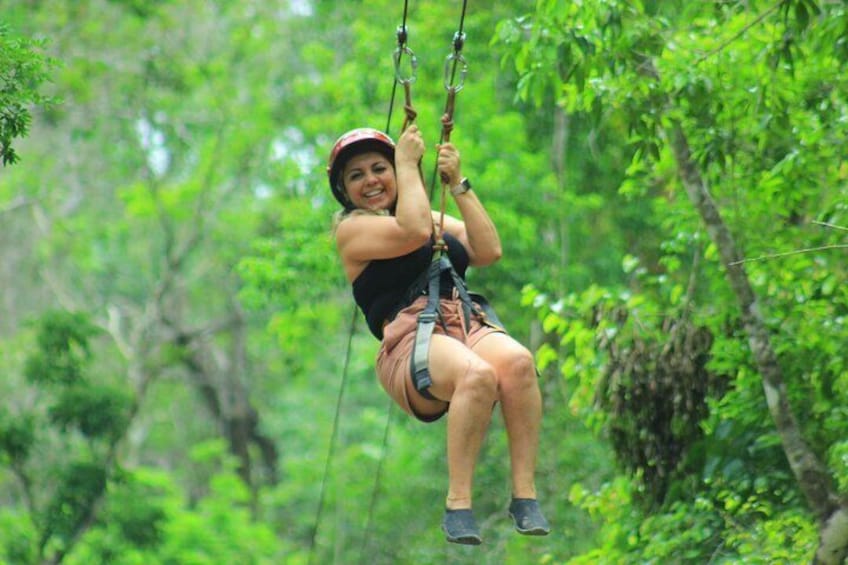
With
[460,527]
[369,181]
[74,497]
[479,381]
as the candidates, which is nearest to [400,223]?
[369,181]

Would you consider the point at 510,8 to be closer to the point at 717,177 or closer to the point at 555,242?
the point at 555,242

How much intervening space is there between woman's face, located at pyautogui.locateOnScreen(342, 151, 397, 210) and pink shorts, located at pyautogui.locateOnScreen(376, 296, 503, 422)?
0.35 meters

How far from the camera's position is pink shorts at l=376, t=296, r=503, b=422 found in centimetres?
520

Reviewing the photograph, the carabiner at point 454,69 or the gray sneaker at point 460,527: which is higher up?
the carabiner at point 454,69

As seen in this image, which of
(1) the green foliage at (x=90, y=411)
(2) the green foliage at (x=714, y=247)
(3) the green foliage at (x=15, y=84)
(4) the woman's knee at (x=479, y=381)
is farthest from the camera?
(1) the green foliage at (x=90, y=411)

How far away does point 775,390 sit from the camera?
7512 mm

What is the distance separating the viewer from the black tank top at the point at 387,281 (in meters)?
5.44

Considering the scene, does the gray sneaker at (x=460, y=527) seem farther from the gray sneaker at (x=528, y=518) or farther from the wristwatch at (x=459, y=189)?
the wristwatch at (x=459, y=189)

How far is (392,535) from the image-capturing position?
1617 cm

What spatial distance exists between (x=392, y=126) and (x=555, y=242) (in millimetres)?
1774

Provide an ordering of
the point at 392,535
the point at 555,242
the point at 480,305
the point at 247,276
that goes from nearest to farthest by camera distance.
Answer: the point at 480,305, the point at 247,276, the point at 555,242, the point at 392,535

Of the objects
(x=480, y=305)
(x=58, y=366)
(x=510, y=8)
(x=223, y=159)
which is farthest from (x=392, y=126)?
(x=480, y=305)

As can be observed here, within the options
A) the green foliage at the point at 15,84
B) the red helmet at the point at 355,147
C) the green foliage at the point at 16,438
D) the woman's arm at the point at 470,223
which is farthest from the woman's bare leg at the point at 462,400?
the green foliage at the point at 16,438

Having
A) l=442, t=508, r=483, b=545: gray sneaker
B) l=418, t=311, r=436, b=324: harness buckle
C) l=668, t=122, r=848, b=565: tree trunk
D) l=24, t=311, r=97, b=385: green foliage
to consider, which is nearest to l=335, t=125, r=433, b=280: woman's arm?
l=418, t=311, r=436, b=324: harness buckle
